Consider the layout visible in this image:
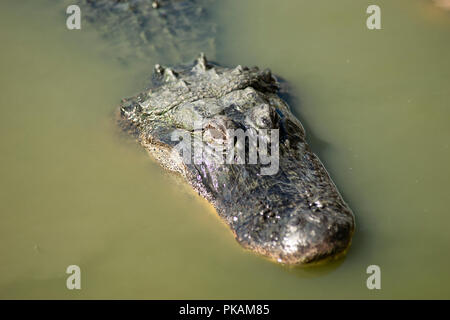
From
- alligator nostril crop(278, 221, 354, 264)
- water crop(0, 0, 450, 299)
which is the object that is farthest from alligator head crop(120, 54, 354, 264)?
water crop(0, 0, 450, 299)

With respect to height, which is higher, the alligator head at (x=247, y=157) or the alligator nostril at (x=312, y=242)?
the alligator head at (x=247, y=157)

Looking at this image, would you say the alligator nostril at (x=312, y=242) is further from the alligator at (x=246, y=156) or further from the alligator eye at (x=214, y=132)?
the alligator eye at (x=214, y=132)

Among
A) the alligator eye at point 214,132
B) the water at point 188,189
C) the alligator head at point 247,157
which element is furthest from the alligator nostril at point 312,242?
the alligator eye at point 214,132

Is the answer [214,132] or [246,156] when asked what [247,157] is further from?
[214,132]

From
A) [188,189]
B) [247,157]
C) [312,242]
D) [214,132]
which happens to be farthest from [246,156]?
[312,242]

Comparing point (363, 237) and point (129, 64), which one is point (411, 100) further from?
point (129, 64)
